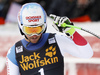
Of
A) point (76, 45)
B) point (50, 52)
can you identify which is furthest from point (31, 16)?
point (76, 45)

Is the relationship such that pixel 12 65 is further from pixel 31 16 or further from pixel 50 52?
pixel 31 16

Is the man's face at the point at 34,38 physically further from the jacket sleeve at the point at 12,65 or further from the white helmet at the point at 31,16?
the jacket sleeve at the point at 12,65

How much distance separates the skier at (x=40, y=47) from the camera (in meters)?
2.38

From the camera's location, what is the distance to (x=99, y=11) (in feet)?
18.9

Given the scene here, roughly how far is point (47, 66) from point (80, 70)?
1506 mm

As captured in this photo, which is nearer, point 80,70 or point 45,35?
point 45,35

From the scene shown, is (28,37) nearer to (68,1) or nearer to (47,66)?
(47,66)

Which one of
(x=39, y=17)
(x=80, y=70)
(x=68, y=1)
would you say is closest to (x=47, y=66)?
(x=39, y=17)

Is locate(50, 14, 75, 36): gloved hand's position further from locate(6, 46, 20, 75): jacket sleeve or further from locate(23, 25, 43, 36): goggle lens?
locate(6, 46, 20, 75): jacket sleeve

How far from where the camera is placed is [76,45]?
2.43 m

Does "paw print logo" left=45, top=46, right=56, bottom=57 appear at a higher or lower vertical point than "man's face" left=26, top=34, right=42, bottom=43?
lower

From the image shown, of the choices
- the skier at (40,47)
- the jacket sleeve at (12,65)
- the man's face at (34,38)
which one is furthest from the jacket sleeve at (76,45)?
the jacket sleeve at (12,65)

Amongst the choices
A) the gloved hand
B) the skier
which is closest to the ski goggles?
the skier

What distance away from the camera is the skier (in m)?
2.38
